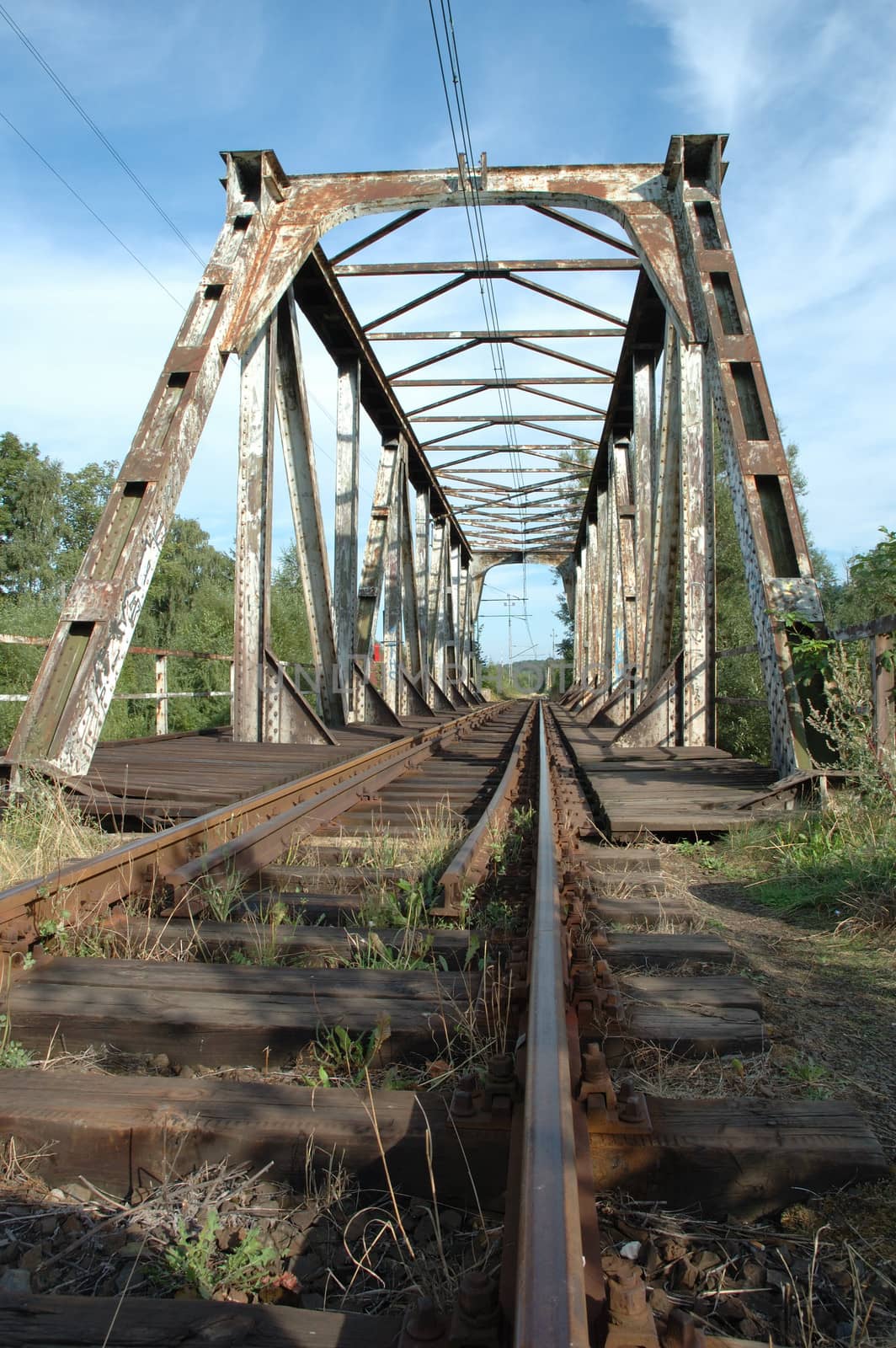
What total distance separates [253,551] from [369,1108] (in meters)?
6.43

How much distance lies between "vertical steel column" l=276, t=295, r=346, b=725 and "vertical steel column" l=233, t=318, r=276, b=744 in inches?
34.0

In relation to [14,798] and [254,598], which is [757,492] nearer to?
[254,598]

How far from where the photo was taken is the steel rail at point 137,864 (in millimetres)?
2473

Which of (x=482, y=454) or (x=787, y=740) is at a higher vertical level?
(x=482, y=454)

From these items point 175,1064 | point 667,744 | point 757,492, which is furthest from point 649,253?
point 175,1064

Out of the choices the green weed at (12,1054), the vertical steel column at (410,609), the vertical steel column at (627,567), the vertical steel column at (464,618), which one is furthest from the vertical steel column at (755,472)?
the vertical steel column at (464,618)

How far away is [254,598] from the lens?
7.59m

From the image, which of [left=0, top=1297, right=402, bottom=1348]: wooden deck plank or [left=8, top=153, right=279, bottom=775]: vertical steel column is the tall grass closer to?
[left=0, top=1297, right=402, bottom=1348]: wooden deck plank

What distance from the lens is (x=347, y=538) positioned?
1120cm

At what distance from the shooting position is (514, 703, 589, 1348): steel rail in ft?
2.84

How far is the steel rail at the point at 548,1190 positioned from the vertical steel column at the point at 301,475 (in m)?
7.21

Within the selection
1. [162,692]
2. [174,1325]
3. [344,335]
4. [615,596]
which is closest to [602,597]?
[615,596]

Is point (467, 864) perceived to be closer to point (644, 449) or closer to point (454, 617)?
point (644, 449)

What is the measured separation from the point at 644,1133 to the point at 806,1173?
0.28 metres
